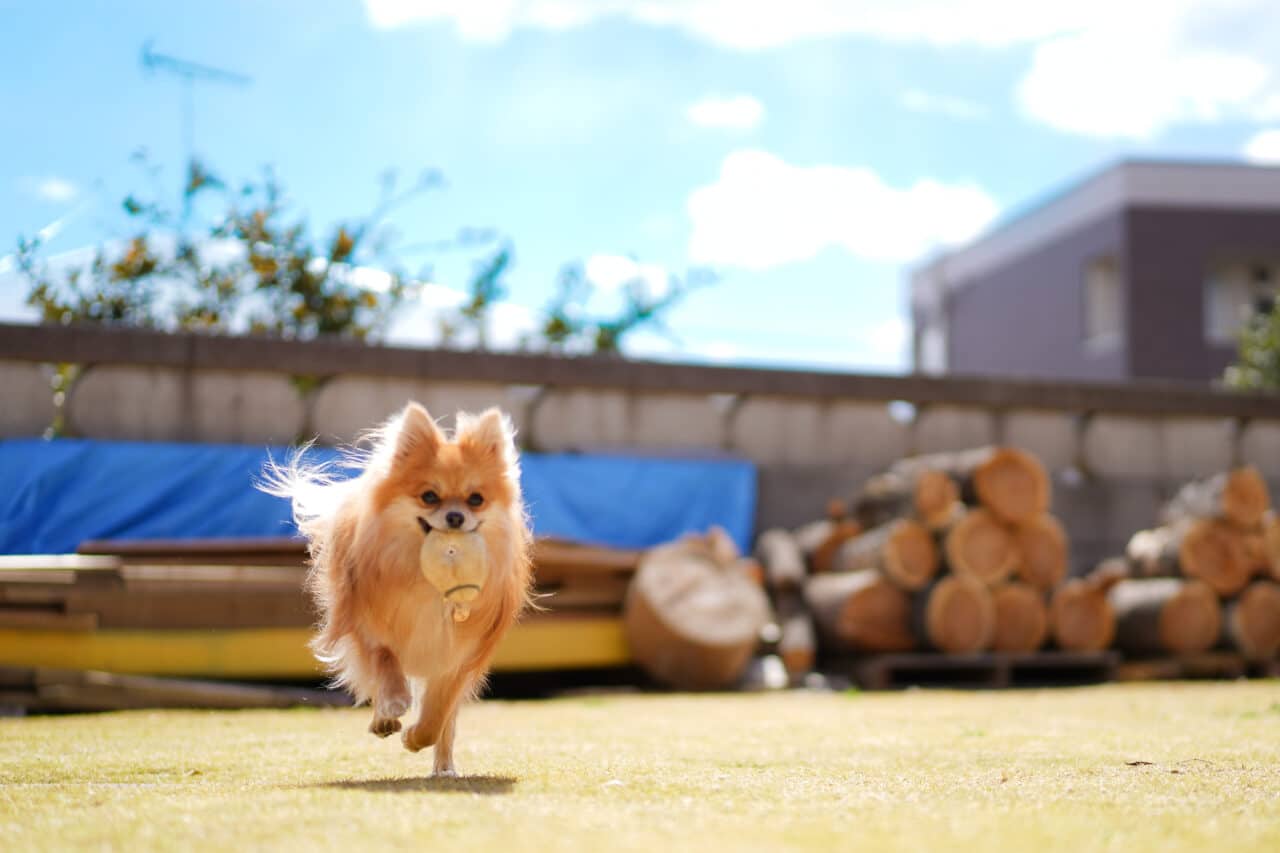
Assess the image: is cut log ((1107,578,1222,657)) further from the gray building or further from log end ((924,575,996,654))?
the gray building

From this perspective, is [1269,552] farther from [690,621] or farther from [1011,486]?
[690,621]

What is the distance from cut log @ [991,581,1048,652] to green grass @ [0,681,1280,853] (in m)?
3.43

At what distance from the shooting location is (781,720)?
782cm

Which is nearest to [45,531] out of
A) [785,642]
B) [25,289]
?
[785,642]

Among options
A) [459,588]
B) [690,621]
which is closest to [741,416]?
[690,621]

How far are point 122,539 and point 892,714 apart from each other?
6.26 metres

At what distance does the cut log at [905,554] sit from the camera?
1138cm

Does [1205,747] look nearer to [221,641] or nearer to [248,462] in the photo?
[221,641]

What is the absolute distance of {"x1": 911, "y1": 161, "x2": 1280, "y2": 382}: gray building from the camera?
29984mm

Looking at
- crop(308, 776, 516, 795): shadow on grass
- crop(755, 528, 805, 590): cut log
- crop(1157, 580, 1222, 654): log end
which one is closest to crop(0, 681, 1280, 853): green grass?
crop(308, 776, 516, 795): shadow on grass

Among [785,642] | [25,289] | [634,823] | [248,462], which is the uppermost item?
[25,289]

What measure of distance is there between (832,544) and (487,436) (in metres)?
8.12

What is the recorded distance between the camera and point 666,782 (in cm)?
459

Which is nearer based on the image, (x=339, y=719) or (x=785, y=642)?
(x=339, y=719)
